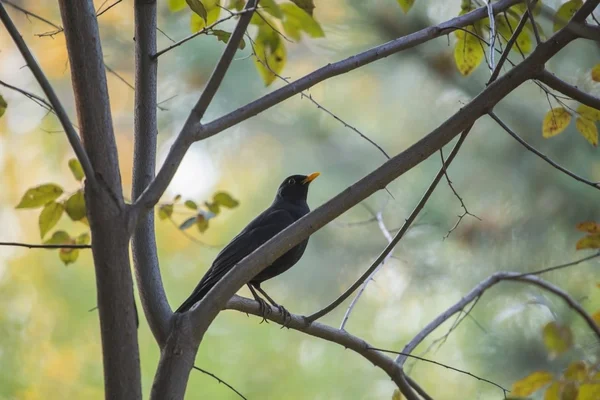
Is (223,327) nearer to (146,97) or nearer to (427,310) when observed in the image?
(427,310)

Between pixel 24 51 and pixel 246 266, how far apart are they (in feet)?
1.92

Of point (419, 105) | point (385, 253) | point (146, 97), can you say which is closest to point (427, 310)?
point (419, 105)

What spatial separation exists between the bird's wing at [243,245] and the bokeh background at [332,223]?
0.88 metres

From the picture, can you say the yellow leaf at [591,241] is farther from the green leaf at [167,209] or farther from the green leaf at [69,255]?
the green leaf at [69,255]

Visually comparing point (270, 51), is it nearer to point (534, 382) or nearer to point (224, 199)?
point (224, 199)

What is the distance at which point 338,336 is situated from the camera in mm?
1918

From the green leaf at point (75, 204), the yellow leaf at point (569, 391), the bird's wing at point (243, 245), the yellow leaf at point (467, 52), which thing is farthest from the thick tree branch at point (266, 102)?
the bird's wing at point (243, 245)

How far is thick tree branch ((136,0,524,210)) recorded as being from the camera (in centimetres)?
130

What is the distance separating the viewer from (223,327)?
4.23 meters

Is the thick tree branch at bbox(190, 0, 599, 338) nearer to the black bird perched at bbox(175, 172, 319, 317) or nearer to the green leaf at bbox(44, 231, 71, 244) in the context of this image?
the black bird perched at bbox(175, 172, 319, 317)

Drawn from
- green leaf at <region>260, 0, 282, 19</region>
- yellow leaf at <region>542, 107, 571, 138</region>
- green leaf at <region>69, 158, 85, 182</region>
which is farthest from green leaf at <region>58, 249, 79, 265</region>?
yellow leaf at <region>542, 107, 571, 138</region>

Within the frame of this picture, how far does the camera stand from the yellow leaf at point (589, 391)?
4.84 ft

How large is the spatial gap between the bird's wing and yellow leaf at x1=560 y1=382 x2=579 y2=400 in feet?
4.15

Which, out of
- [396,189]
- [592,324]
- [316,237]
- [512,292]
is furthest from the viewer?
[316,237]
